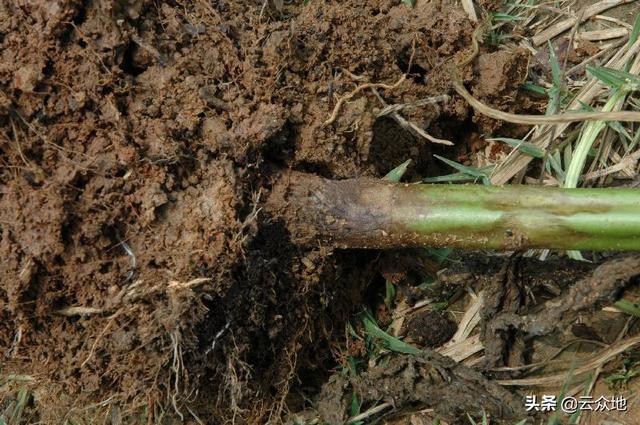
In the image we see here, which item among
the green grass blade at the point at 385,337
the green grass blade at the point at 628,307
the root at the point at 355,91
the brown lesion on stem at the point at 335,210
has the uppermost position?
the root at the point at 355,91

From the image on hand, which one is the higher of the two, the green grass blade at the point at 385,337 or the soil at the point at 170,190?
the soil at the point at 170,190

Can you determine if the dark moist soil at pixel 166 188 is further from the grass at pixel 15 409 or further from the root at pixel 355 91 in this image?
the grass at pixel 15 409

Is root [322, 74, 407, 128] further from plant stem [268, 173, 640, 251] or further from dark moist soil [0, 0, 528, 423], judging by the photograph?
plant stem [268, 173, 640, 251]

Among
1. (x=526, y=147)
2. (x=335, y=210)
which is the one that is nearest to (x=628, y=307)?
(x=526, y=147)

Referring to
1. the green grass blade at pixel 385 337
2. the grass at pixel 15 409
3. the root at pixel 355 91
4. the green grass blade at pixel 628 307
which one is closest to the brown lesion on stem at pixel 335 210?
the root at pixel 355 91

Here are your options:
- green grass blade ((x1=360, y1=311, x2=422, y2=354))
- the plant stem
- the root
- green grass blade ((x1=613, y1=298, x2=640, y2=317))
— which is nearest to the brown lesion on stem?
the plant stem

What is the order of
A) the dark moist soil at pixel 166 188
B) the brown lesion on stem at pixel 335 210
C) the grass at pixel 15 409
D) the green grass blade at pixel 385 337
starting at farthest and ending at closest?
the grass at pixel 15 409 → the green grass blade at pixel 385 337 → the brown lesion on stem at pixel 335 210 → the dark moist soil at pixel 166 188

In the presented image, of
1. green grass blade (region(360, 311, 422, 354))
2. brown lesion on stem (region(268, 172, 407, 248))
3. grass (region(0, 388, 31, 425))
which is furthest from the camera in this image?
grass (region(0, 388, 31, 425))
